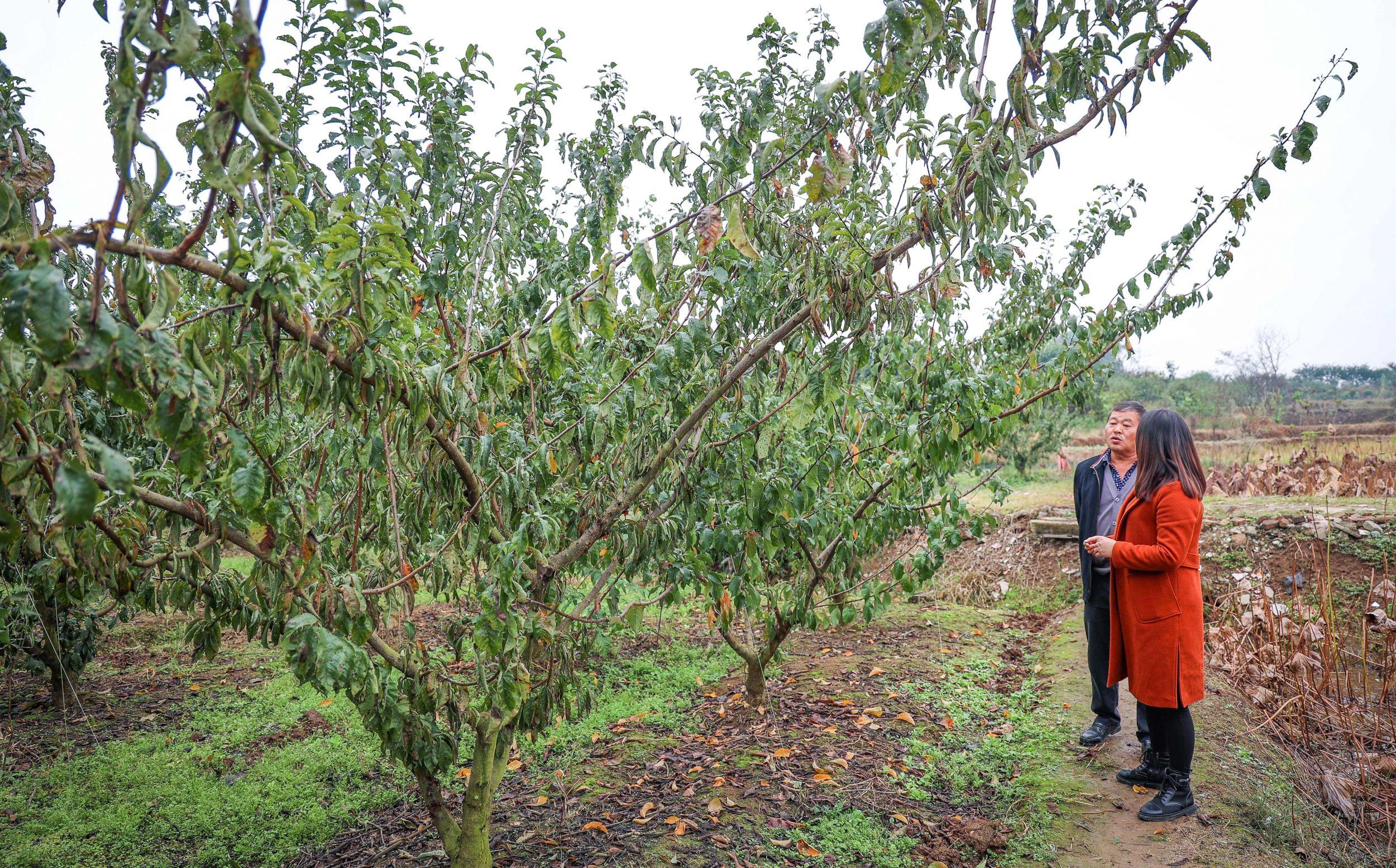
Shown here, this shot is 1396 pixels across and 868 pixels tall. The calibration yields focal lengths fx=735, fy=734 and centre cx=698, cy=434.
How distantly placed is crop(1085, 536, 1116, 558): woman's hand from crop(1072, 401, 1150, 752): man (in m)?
0.50

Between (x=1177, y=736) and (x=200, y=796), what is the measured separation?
4.66m

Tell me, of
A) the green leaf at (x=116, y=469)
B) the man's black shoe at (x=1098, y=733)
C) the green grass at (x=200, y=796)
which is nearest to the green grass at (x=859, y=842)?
the man's black shoe at (x=1098, y=733)

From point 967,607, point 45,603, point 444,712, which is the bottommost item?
point 967,607

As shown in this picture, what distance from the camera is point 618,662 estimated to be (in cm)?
564

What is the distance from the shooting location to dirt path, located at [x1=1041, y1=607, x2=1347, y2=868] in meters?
2.82

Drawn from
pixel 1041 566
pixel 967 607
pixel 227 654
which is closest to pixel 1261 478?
pixel 1041 566

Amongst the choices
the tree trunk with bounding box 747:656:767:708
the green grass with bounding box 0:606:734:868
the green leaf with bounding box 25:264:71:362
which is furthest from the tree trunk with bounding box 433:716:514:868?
the green leaf with bounding box 25:264:71:362

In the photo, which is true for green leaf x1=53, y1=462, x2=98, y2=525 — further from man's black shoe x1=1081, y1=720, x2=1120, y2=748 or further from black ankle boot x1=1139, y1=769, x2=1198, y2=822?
man's black shoe x1=1081, y1=720, x2=1120, y2=748

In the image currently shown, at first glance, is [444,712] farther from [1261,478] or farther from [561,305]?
[1261,478]

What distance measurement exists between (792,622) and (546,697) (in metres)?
1.48

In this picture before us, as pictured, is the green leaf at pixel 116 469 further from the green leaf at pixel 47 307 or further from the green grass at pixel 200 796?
the green grass at pixel 200 796

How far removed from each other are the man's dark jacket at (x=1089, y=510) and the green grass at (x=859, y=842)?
65.6 inches

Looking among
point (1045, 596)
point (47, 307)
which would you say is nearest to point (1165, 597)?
point (47, 307)

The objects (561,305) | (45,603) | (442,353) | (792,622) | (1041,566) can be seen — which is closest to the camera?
(561,305)
